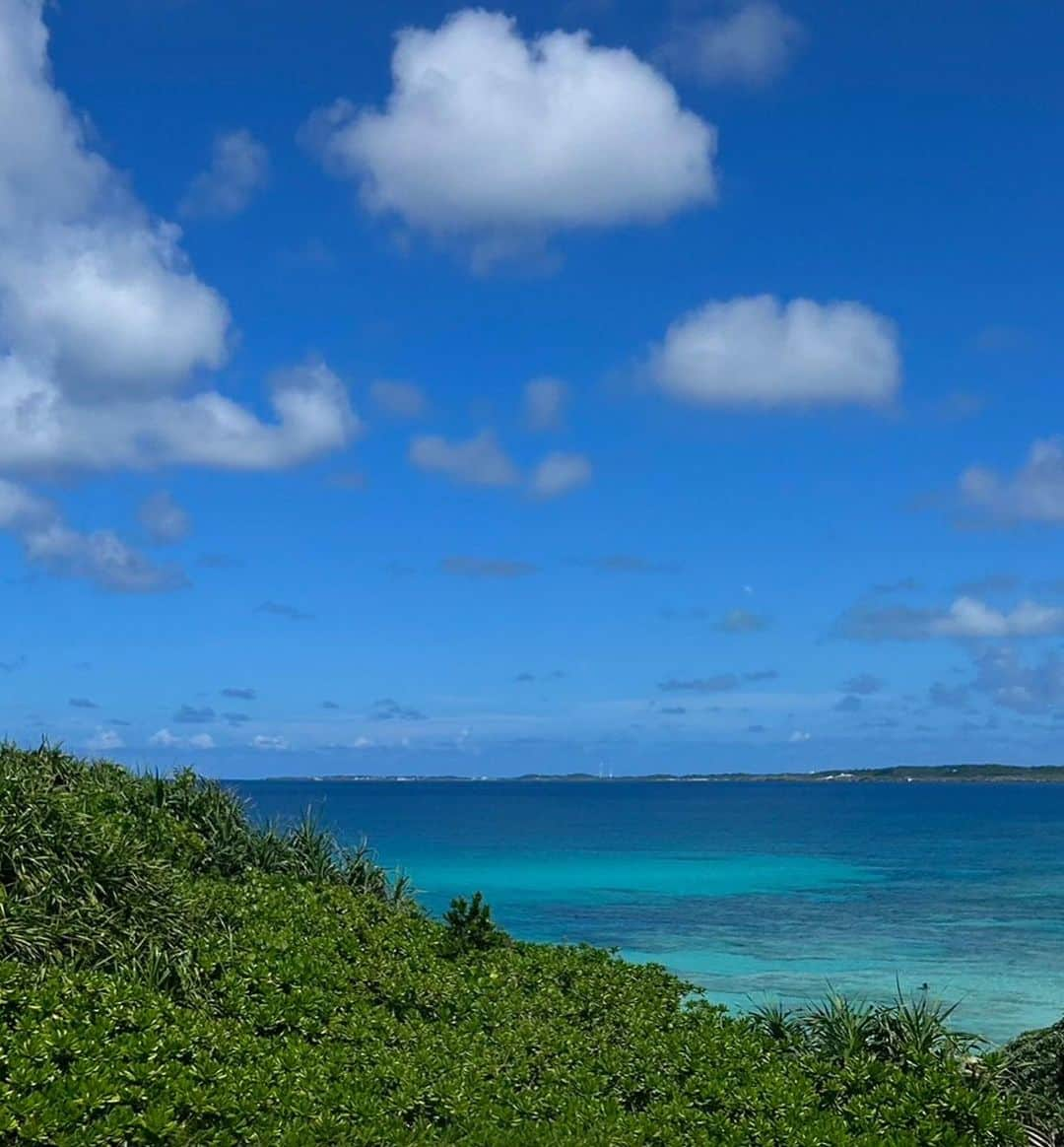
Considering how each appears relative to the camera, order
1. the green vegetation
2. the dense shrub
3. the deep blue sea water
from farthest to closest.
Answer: the deep blue sea water < the dense shrub < the green vegetation

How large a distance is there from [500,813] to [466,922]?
113021 mm

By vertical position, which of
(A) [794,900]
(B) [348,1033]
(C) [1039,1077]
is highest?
(A) [794,900]

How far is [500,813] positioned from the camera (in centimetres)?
12438

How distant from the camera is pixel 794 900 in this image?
41625 mm

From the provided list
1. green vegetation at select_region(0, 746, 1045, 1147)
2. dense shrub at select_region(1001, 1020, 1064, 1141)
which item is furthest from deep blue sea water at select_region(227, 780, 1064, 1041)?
dense shrub at select_region(1001, 1020, 1064, 1141)

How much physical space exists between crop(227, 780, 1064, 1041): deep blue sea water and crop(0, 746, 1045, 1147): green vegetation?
11.8 ft

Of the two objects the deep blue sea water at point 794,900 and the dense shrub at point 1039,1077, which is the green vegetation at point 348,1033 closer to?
the dense shrub at point 1039,1077

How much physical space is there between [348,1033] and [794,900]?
115 ft

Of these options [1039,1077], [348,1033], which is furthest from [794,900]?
[348,1033]

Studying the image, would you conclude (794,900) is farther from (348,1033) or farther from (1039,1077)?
(348,1033)

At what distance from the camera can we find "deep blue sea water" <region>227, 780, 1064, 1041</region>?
83.5 ft

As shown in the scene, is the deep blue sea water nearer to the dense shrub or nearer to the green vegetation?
the green vegetation

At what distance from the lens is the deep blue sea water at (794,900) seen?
83.5 feet

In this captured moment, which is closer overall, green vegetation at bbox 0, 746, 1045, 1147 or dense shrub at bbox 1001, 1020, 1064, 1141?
green vegetation at bbox 0, 746, 1045, 1147
